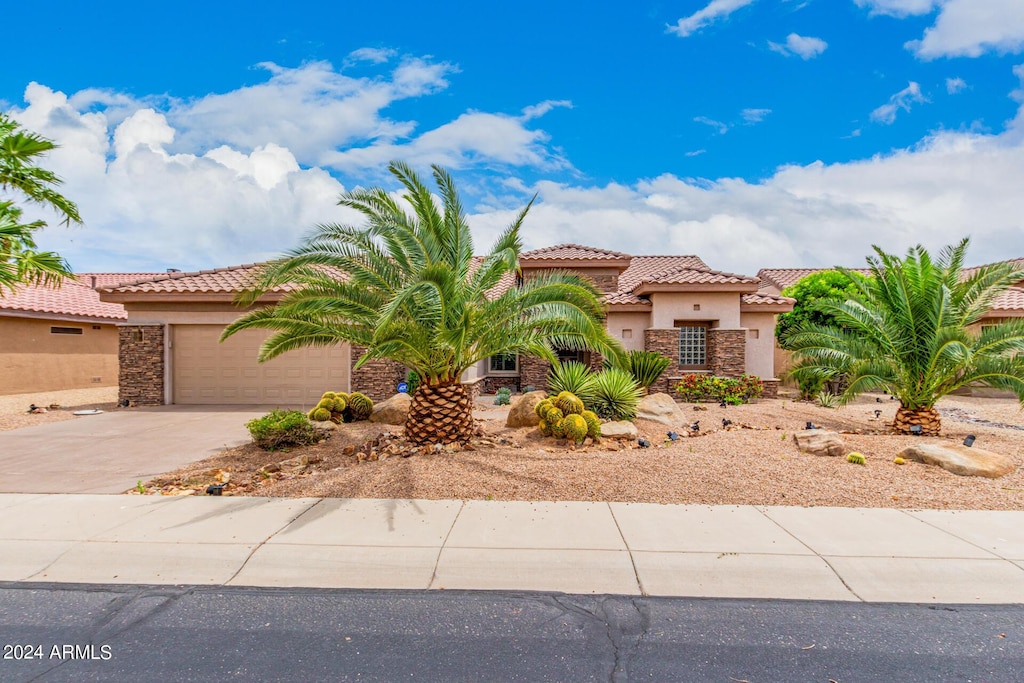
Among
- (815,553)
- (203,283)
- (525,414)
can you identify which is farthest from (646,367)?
(203,283)

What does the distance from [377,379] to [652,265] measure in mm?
14845

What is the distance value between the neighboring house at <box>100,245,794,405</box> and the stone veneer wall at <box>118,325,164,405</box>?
29 mm

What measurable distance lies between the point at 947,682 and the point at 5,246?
15108 millimetres

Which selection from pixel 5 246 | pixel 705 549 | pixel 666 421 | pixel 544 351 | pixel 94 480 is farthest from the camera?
pixel 666 421

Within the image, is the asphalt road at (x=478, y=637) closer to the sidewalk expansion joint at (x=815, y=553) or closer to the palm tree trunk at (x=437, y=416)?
the sidewalk expansion joint at (x=815, y=553)

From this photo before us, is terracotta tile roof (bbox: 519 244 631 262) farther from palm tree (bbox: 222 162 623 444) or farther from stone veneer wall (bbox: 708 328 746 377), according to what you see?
palm tree (bbox: 222 162 623 444)

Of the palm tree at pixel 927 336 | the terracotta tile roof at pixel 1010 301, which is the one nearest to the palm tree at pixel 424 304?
the palm tree at pixel 927 336

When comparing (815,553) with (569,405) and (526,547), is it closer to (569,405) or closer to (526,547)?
(526,547)

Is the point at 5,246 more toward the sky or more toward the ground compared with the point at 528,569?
more toward the sky

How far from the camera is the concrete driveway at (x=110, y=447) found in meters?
7.32

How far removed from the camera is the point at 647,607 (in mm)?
4035

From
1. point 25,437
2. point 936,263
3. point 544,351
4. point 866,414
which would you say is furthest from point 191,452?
point 866,414

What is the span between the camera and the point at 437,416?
8.55 meters

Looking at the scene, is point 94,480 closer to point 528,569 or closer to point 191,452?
point 191,452
